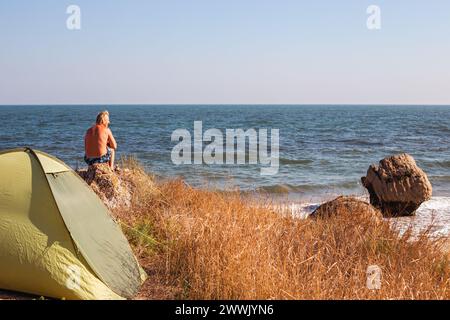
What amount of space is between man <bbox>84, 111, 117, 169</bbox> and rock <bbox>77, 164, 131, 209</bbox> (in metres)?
0.35

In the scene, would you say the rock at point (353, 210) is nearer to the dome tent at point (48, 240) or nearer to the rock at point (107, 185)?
the rock at point (107, 185)

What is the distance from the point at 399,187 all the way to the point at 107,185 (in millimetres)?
7212

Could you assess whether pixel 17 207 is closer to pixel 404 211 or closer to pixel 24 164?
pixel 24 164

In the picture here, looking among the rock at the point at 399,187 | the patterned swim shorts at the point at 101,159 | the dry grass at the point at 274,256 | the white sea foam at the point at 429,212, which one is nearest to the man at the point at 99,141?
the patterned swim shorts at the point at 101,159

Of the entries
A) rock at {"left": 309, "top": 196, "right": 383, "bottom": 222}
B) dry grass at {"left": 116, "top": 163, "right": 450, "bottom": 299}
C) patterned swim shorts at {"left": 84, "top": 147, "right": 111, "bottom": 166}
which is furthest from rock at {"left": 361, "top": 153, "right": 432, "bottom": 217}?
patterned swim shorts at {"left": 84, "top": 147, "right": 111, "bottom": 166}

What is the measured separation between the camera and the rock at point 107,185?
838 centimetres

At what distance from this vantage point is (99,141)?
9.09 meters

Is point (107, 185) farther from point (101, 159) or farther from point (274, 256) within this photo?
point (274, 256)

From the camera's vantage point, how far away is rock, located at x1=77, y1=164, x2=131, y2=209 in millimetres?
8383

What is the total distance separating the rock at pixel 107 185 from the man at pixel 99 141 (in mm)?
352

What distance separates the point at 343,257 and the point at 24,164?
388cm

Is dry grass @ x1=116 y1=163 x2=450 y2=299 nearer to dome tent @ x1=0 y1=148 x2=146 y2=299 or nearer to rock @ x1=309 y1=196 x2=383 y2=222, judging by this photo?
rock @ x1=309 y1=196 x2=383 y2=222
